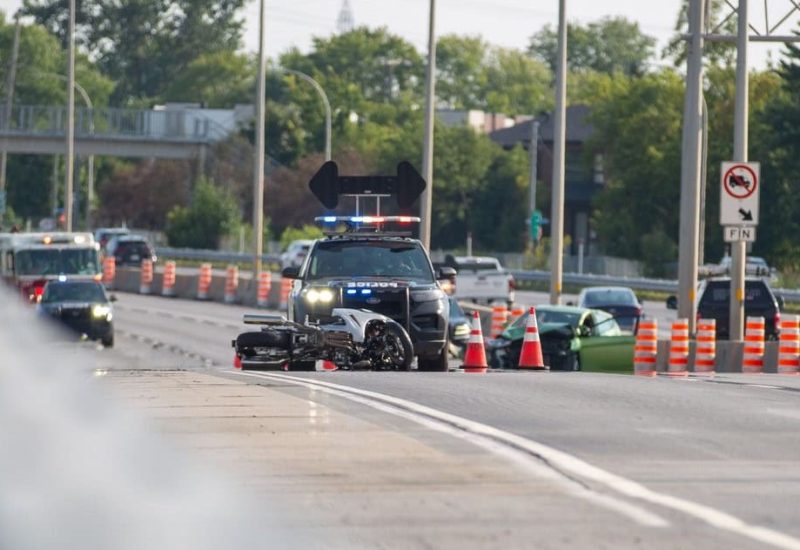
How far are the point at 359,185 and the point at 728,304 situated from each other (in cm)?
1420

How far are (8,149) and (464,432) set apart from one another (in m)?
82.8

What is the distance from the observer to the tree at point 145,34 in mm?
163750

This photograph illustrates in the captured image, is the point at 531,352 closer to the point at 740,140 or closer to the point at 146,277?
the point at 740,140

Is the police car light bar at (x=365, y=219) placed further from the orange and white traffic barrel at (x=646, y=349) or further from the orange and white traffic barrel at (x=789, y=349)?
the orange and white traffic barrel at (x=789, y=349)

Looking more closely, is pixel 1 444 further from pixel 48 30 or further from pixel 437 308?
pixel 48 30

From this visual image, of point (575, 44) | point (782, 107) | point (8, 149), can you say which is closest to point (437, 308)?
point (782, 107)


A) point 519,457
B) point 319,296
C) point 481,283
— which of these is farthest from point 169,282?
point 519,457

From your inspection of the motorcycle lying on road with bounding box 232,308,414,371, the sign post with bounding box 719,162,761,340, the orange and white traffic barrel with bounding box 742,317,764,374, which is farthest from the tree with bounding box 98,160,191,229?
the motorcycle lying on road with bounding box 232,308,414,371

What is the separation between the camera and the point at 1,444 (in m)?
12.2

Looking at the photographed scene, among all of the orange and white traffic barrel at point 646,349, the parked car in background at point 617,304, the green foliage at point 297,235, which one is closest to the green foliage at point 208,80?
the green foliage at point 297,235

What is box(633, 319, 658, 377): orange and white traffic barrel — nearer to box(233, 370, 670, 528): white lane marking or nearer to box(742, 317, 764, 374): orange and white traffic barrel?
box(742, 317, 764, 374): orange and white traffic barrel

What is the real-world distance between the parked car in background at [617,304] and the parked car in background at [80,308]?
10502 mm

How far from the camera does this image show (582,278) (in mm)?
71438

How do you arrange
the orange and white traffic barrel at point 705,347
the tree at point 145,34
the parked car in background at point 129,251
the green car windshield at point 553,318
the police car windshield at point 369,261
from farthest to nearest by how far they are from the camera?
the tree at point 145,34, the parked car in background at point 129,251, the green car windshield at point 553,318, the orange and white traffic barrel at point 705,347, the police car windshield at point 369,261
